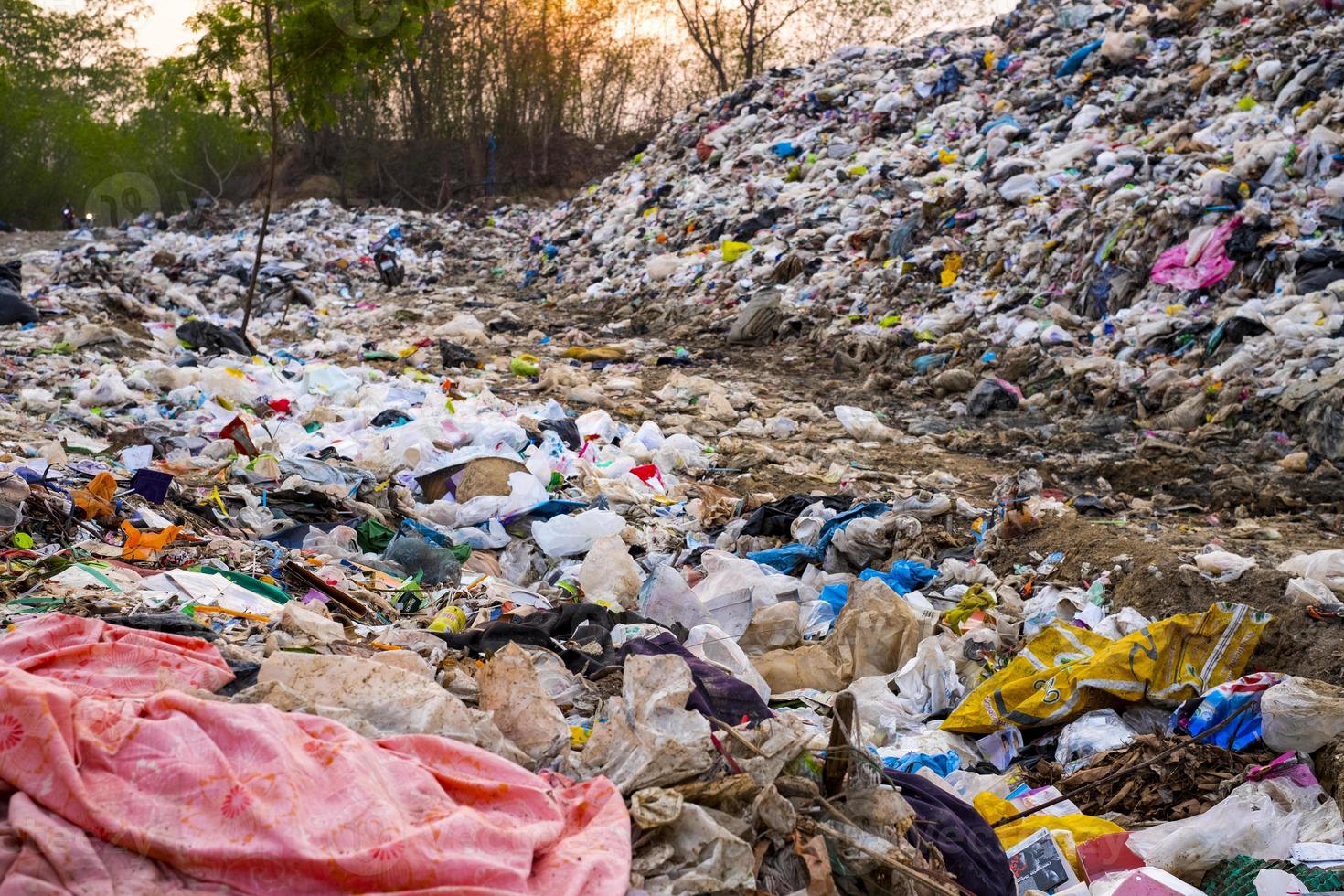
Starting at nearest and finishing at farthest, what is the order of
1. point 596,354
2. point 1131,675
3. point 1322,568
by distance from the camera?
point 1131,675 < point 1322,568 < point 596,354

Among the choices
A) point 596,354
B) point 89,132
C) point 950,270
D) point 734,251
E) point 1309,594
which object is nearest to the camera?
point 1309,594

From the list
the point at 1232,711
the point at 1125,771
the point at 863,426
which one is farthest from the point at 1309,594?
the point at 863,426

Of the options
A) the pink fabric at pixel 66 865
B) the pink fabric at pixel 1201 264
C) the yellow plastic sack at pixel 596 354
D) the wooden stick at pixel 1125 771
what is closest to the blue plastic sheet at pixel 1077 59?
the pink fabric at pixel 1201 264

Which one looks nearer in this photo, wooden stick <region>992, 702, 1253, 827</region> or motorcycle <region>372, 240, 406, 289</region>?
wooden stick <region>992, 702, 1253, 827</region>

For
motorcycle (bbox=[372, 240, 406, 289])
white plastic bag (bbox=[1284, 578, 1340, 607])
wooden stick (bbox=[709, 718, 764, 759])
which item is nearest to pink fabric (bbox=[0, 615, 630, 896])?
wooden stick (bbox=[709, 718, 764, 759])

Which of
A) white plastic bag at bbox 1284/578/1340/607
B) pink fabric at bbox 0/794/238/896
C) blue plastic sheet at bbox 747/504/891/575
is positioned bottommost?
blue plastic sheet at bbox 747/504/891/575

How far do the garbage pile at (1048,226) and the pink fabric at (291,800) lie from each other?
480 centimetres

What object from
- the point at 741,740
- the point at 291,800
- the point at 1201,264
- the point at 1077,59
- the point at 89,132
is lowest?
the point at 741,740

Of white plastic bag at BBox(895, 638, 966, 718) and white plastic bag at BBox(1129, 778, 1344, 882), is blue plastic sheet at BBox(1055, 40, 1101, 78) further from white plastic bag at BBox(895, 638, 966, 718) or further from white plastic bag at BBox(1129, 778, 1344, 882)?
white plastic bag at BBox(1129, 778, 1344, 882)

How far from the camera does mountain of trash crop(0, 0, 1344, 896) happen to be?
67.8 inches

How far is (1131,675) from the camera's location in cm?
288

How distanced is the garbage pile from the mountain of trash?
0.04 m

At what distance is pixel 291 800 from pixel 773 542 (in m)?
2.99

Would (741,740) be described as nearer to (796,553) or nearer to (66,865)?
(66,865)
